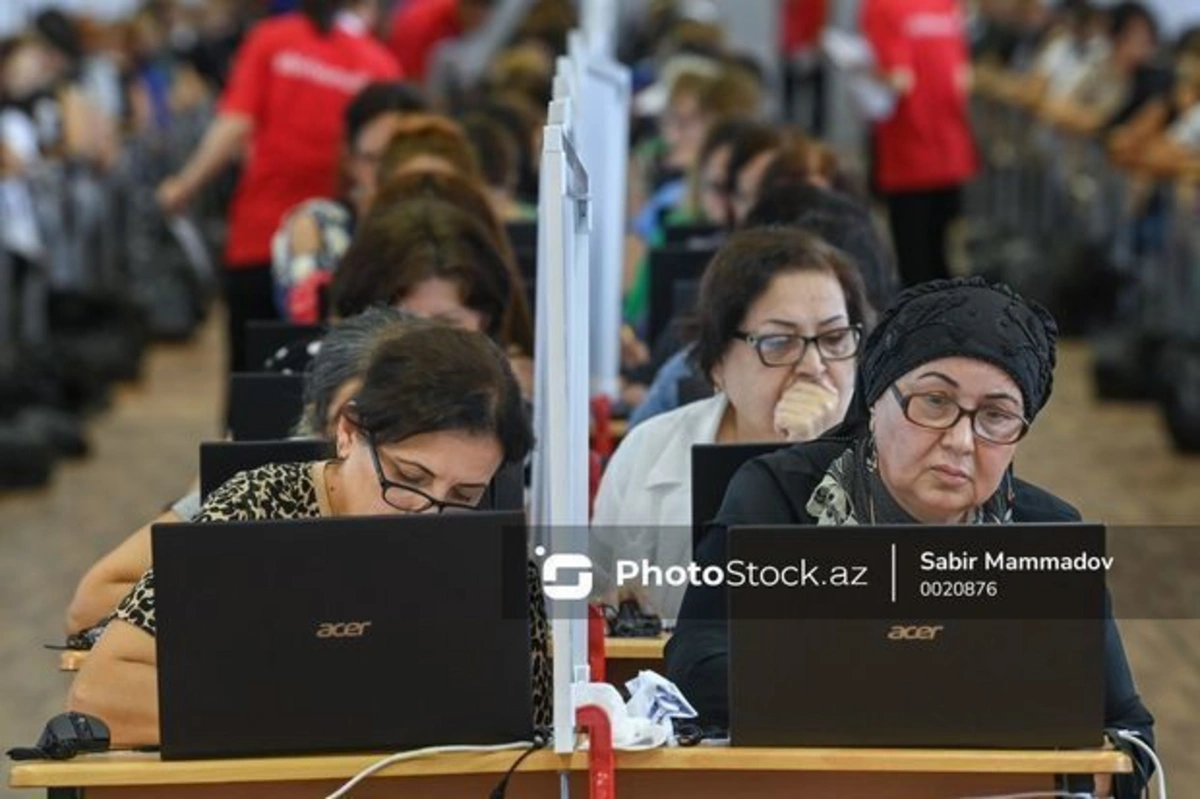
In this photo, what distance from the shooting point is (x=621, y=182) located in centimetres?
689

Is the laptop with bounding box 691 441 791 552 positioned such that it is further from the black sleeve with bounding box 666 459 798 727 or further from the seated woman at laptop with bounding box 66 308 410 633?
the seated woman at laptop with bounding box 66 308 410 633

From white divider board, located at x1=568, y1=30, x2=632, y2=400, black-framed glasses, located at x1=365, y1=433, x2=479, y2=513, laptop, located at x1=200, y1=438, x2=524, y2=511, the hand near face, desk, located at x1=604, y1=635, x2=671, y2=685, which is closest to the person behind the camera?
black-framed glasses, located at x1=365, y1=433, x2=479, y2=513

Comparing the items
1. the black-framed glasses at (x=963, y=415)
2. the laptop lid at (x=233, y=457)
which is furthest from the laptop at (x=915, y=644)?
the laptop lid at (x=233, y=457)

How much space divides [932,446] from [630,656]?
0.69 meters

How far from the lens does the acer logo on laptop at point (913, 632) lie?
306cm

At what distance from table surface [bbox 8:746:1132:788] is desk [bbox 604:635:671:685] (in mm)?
763

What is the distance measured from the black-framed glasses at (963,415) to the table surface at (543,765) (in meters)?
0.48

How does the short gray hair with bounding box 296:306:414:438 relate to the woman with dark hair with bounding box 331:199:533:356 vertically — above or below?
below

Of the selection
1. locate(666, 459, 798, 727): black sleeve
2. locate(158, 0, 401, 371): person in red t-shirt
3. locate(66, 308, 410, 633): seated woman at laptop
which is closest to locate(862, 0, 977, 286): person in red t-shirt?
locate(158, 0, 401, 371): person in red t-shirt

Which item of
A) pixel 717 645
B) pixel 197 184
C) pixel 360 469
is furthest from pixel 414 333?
pixel 197 184

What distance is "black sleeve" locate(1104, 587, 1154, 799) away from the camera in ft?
10.8

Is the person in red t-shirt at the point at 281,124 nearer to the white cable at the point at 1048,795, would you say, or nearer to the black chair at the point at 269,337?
the black chair at the point at 269,337

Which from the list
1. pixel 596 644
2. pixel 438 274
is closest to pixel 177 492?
pixel 438 274

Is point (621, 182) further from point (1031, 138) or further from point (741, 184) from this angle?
point (1031, 138)
